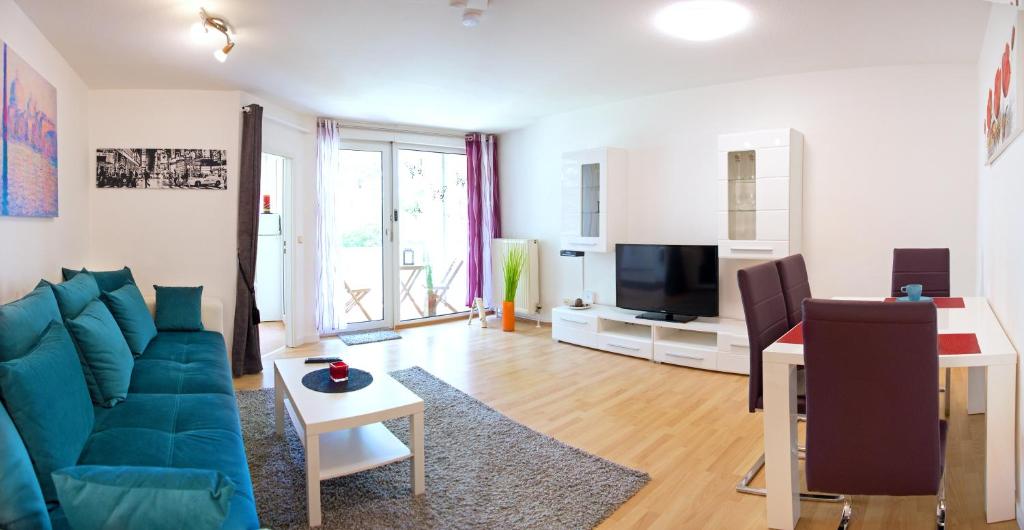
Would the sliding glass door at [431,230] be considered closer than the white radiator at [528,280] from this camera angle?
No

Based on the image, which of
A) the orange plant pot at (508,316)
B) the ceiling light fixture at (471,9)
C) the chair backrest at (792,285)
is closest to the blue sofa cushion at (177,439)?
the ceiling light fixture at (471,9)

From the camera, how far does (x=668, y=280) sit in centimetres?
497

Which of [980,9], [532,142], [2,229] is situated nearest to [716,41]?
[980,9]

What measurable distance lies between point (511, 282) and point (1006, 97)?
4.64 m

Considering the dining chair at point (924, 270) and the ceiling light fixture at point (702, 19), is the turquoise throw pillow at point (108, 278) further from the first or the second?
the dining chair at point (924, 270)

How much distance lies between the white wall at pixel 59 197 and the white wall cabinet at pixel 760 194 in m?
4.53

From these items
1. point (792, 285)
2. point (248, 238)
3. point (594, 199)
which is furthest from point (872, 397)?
point (248, 238)

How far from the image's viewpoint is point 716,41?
12.1 feet

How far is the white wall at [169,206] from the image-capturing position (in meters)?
4.47

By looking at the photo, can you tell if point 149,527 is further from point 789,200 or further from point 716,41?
point 789,200

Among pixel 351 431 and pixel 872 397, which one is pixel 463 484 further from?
pixel 872 397

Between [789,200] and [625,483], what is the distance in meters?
2.75

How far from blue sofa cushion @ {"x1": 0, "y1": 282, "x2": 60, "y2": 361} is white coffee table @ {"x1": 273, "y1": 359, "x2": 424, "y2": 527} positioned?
98cm

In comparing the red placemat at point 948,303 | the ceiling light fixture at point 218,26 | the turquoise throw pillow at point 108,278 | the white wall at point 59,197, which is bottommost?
the red placemat at point 948,303
